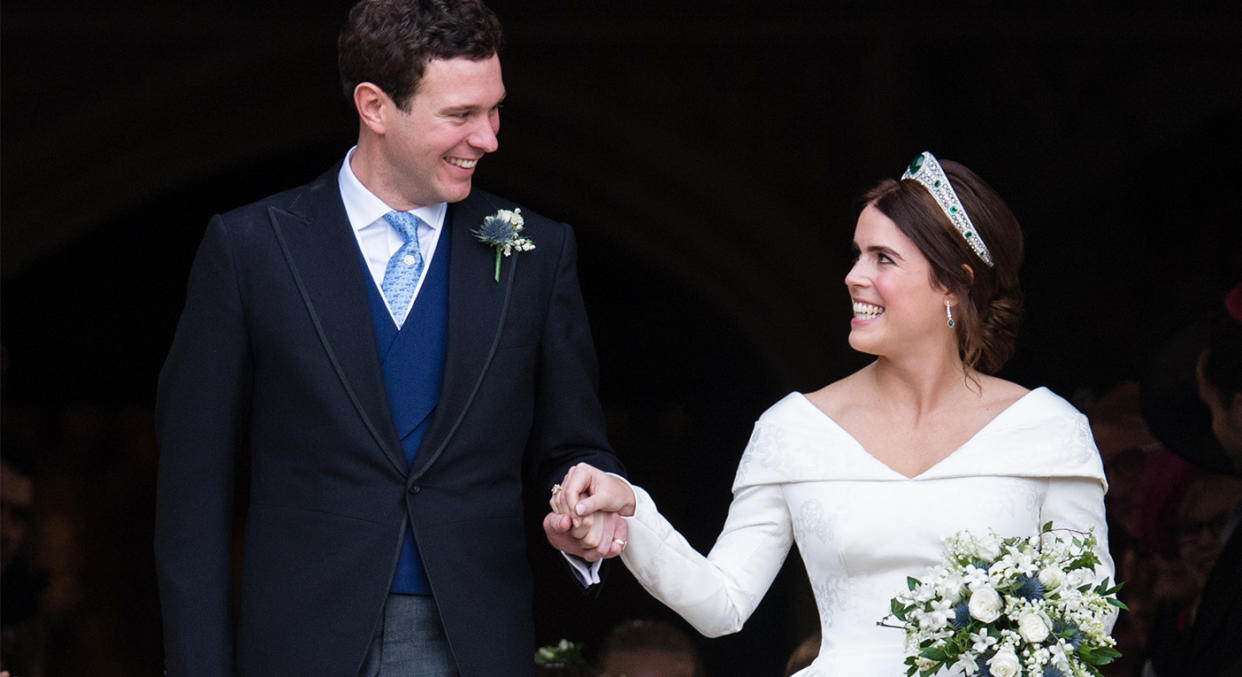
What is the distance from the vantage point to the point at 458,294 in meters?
2.95

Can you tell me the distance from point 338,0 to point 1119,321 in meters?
2.65

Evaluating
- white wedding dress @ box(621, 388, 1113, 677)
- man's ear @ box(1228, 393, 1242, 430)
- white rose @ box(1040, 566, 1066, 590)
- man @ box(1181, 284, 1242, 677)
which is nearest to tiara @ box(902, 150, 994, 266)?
white wedding dress @ box(621, 388, 1113, 677)

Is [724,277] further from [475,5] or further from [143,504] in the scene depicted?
[475,5]

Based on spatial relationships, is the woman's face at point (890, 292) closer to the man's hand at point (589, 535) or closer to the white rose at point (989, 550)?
the white rose at point (989, 550)

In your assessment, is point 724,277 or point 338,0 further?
point 724,277

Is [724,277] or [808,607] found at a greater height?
[724,277]

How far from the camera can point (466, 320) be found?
293 centimetres

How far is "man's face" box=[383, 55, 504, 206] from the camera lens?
2932mm

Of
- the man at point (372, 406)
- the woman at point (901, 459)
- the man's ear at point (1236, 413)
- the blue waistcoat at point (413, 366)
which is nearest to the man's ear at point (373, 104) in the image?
the man at point (372, 406)

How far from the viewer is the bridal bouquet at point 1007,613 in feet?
9.18

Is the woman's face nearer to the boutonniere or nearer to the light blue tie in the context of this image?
the boutonniere

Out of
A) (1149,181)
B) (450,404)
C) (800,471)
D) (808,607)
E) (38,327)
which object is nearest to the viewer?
(450,404)

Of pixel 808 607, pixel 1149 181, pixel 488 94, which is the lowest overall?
pixel 808 607

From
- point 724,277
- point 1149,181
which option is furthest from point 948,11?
point 724,277
